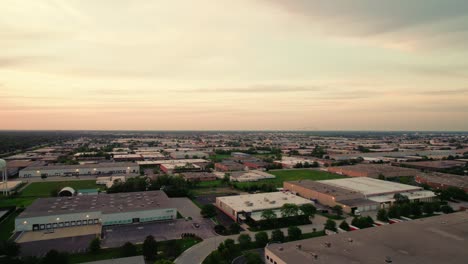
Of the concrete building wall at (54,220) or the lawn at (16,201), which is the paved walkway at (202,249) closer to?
the concrete building wall at (54,220)

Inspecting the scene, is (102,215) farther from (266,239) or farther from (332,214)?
(332,214)

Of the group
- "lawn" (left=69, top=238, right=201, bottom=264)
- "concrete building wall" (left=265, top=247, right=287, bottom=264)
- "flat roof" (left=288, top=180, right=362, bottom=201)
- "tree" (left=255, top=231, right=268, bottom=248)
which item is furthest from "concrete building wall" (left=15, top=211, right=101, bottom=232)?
"flat roof" (left=288, top=180, right=362, bottom=201)

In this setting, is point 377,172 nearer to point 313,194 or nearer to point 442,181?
point 442,181

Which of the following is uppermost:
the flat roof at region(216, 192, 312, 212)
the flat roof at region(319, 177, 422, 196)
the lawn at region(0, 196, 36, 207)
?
the flat roof at region(319, 177, 422, 196)

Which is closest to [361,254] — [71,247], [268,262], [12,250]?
[268,262]

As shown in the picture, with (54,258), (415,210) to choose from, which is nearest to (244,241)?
(54,258)

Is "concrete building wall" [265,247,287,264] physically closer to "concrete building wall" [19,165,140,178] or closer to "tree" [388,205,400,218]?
→ "tree" [388,205,400,218]

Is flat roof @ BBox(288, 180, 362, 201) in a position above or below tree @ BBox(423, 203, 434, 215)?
above
